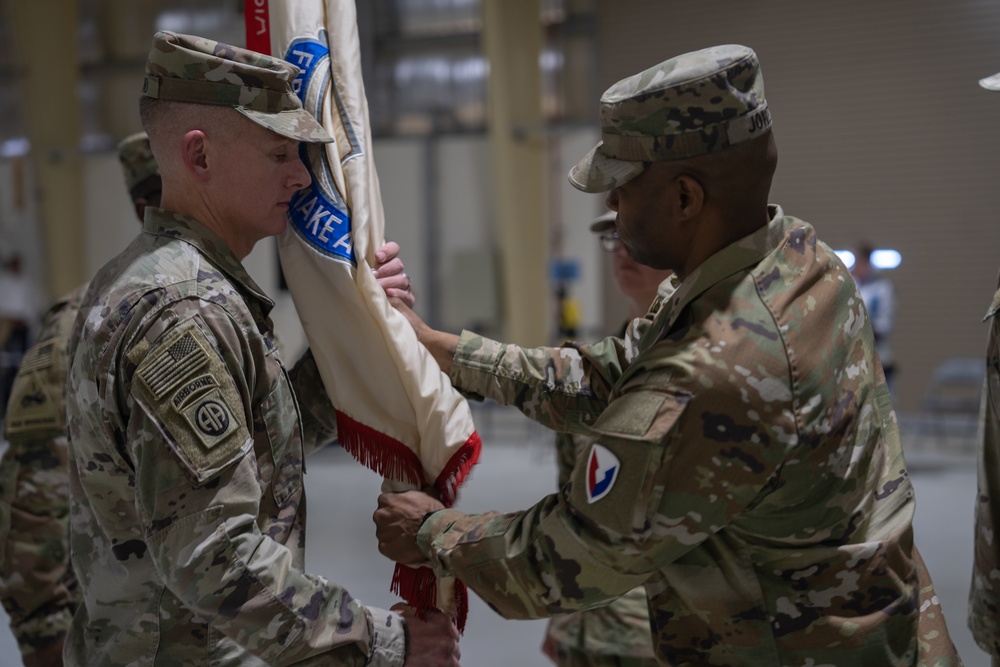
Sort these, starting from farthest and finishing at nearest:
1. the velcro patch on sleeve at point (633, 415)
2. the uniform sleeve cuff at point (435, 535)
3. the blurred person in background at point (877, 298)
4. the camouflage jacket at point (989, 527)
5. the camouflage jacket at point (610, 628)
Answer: the blurred person in background at point (877, 298), the camouflage jacket at point (610, 628), the camouflage jacket at point (989, 527), the uniform sleeve cuff at point (435, 535), the velcro patch on sleeve at point (633, 415)

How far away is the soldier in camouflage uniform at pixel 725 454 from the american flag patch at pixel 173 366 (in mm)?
525

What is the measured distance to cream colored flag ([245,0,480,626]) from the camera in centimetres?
193

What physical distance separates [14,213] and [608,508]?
1109cm

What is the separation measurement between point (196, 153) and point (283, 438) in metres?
0.53

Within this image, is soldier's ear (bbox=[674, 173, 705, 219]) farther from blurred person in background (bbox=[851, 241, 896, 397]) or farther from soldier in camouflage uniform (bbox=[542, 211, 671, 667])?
blurred person in background (bbox=[851, 241, 896, 397])

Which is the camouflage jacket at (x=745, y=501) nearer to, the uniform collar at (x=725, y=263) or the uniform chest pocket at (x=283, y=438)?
the uniform collar at (x=725, y=263)

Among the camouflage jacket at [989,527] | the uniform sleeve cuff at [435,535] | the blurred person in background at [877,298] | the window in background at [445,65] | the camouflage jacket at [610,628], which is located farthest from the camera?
the window in background at [445,65]

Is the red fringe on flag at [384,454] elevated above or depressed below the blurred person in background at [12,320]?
above

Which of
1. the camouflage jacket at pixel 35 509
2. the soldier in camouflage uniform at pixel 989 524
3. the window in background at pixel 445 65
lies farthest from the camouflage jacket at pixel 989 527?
the window in background at pixel 445 65

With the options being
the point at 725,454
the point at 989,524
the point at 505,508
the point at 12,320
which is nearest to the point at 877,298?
the point at 505,508

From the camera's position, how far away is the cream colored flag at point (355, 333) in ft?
6.33

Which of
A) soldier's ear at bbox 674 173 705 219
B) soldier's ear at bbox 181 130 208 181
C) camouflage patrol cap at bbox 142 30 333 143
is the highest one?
camouflage patrol cap at bbox 142 30 333 143

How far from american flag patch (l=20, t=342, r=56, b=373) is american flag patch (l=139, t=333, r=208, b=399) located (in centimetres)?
139

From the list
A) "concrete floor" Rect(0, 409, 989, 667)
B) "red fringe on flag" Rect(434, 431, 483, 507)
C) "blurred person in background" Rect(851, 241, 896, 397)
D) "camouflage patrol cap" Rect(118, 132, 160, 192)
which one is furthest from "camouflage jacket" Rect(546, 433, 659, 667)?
"blurred person in background" Rect(851, 241, 896, 397)
